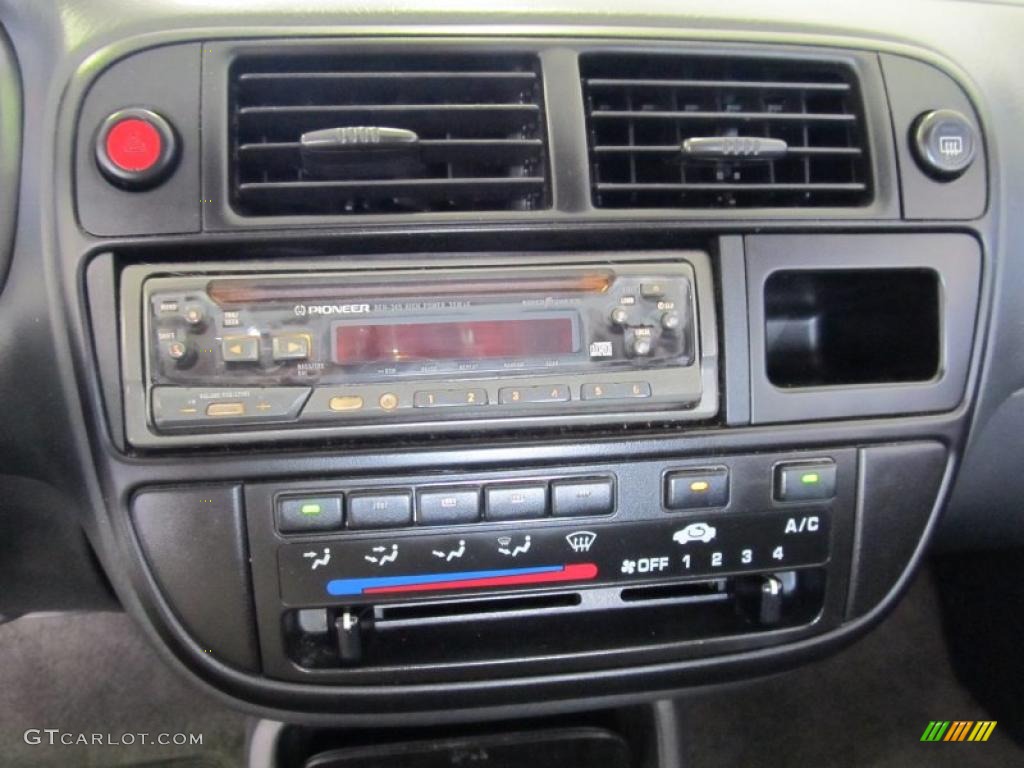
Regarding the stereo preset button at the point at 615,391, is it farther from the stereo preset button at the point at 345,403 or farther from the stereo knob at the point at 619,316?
the stereo preset button at the point at 345,403

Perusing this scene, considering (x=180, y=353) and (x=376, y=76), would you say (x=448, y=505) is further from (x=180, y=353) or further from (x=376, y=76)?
(x=376, y=76)

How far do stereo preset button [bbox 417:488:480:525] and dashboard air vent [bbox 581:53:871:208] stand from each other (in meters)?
0.30

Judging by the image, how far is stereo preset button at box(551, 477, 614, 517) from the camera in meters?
0.81

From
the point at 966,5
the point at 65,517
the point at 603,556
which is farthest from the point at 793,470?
the point at 65,517

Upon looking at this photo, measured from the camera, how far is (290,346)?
2.50 ft

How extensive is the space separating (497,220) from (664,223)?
16 centimetres

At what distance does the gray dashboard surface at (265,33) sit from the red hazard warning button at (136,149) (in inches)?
1.7

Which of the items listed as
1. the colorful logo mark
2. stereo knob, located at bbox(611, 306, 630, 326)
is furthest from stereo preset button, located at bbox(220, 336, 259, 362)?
the colorful logo mark

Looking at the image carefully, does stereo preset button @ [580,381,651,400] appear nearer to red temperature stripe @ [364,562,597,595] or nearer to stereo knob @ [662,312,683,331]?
stereo knob @ [662,312,683,331]

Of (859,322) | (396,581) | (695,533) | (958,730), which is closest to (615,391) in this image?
(695,533)

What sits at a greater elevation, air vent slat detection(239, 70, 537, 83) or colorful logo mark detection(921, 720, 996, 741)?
air vent slat detection(239, 70, 537, 83)
